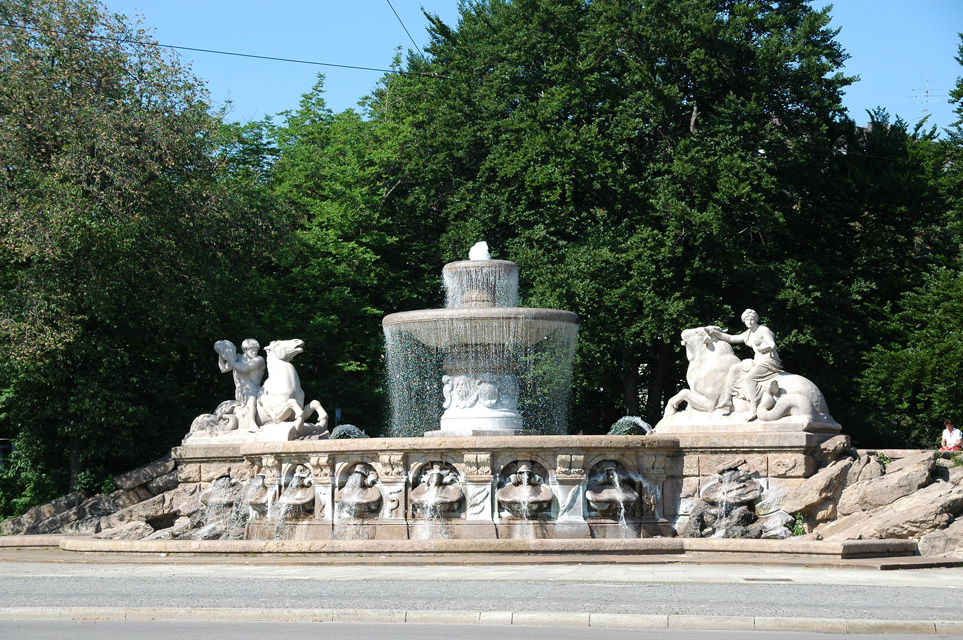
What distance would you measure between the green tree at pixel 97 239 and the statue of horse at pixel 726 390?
11.2 metres

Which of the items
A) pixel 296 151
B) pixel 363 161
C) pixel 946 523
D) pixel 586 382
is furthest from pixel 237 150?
pixel 946 523

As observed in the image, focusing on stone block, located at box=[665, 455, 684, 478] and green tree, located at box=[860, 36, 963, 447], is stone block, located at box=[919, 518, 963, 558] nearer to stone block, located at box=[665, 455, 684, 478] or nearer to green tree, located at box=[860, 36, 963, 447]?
stone block, located at box=[665, 455, 684, 478]

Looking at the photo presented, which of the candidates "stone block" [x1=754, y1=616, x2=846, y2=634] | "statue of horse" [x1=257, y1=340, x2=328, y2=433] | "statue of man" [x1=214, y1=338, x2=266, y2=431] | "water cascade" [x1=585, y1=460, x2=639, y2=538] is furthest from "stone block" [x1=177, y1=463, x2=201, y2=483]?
"stone block" [x1=754, y1=616, x2=846, y2=634]

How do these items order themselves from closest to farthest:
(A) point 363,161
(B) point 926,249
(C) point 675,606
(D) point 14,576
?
(C) point 675,606 < (D) point 14,576 < (B) point 926,249 < (A) point 363,161

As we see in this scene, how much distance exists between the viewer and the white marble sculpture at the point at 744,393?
16000 mm

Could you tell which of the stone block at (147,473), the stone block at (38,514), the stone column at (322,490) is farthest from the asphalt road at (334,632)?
the stone block at (38,514)

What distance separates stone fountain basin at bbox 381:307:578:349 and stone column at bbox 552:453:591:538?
3.35 meters

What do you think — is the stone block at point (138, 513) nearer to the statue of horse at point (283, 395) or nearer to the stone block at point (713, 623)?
the statue of horse at point (283, 395)

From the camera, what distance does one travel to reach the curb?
8328mm

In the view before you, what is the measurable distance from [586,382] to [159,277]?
10371 millimetres

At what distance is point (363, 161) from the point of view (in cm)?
3186

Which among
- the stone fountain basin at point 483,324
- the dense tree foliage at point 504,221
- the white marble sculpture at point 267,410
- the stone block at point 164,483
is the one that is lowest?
the stone block at point 164,483

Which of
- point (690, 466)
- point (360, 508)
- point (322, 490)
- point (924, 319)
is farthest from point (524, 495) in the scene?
point (924, 319)

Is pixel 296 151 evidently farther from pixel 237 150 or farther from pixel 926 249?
pixel 926 249
